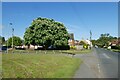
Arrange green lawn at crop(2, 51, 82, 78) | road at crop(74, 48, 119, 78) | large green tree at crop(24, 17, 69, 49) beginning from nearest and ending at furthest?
green lawn at crop(2, 51, 82, 78)
road at crop(74, 48, 119, 78)
large green tree at crop(24, 17, 69, 49)

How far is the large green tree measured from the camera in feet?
256

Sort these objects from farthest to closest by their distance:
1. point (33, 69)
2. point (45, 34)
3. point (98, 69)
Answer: point (45, 34) → point (98, 69) → point (33, 69)

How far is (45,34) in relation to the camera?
78.1m

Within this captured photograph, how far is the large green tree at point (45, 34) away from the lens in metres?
78.0

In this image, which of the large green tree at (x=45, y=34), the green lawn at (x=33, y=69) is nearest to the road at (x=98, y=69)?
the green lawn at (x=33, y=69)

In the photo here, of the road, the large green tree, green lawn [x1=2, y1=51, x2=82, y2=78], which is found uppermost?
the large green tree

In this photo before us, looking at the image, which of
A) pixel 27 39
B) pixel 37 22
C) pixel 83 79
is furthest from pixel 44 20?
pixel 83 79

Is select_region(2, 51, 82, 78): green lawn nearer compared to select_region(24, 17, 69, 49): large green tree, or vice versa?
select_region(2, 51, 82, 78): green lawn

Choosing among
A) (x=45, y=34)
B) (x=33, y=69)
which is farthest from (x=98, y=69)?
(x=45, y=34)

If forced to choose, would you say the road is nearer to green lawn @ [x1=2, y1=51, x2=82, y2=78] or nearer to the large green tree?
green lawn @ [x1=2, y1=51, x2=82, y2=78]

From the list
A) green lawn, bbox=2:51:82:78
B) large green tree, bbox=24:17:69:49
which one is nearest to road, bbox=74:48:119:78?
green lawn, bbox=2:51:82:78

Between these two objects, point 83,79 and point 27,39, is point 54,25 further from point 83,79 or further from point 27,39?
point 83,79

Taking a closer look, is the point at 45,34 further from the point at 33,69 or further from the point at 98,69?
the point at 33,69

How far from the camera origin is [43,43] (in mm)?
77500
